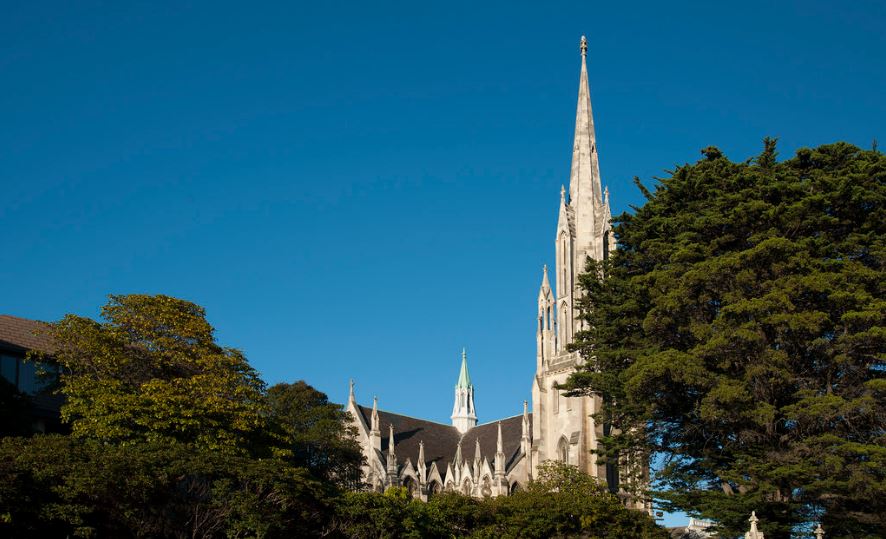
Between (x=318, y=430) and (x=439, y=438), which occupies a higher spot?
(x=439, y=438)

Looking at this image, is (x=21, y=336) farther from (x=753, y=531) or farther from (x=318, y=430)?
(x=753, y=531)

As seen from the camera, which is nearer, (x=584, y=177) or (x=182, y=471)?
(x=182, y=471)

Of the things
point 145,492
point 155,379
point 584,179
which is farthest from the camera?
point 584,179

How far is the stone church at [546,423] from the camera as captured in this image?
6519 cm

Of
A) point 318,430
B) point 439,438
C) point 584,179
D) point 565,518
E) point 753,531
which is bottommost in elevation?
point 753,531

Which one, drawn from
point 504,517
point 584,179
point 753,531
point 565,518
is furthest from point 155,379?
point 584,179

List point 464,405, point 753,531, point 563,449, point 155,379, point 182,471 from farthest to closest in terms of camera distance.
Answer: point 464,405 → point 563,449 → point 155,379 → point 182,471 → point 753,531

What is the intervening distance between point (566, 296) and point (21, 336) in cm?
3532

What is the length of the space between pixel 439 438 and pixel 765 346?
201ft

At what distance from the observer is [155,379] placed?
116 feet

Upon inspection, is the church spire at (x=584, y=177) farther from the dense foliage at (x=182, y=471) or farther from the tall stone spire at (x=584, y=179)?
the dense foliage at (x=182, y=471)

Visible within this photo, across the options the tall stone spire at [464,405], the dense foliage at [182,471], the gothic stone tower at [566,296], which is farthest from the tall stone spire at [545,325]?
the tall stone spire at [464,405]

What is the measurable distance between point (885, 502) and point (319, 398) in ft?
129

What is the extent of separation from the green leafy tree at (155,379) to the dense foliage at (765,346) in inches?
532
